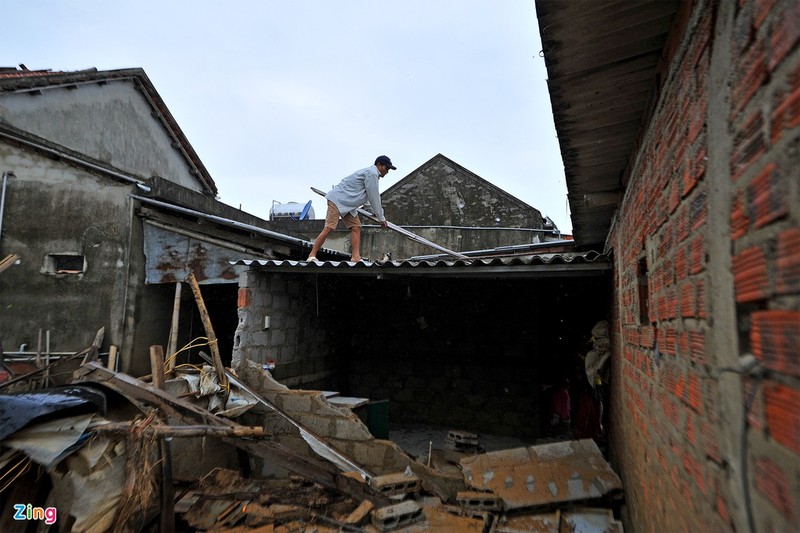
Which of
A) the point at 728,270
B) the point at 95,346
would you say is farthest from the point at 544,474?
the point at 95,346

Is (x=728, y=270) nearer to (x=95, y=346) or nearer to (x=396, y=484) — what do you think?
(x=396, y=484)

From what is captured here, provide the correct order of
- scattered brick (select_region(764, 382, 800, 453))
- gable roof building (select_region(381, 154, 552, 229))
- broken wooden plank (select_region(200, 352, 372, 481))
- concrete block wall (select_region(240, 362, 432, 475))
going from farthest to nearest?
1. gable roof building (select_region(381, 154, 552, 229))
2. concrete block wall (select_region(240, 362, 432, 475))
3. broken wooden plank (select_region(200, 352, 372, 481))
4. scattered brick (select_region(764, 382, 800, 453))

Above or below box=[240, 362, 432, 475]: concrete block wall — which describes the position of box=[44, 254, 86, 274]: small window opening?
above

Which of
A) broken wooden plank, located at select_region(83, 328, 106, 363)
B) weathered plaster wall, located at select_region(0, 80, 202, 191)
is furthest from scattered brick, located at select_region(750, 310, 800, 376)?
weathered plaster wall, located at select_region(0, 80, 202, 191)

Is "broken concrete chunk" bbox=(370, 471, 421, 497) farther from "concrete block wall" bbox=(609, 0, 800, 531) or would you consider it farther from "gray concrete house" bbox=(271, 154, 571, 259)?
"gray concrete house" bbox=(271, 154, 571, 259)

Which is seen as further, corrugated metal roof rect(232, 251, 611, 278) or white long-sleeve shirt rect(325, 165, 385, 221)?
white long-sleeve shirt rect(325, 165, 385, 221)

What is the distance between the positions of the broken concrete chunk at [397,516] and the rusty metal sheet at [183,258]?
3860mm

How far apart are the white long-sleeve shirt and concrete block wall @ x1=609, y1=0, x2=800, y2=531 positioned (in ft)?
15.7

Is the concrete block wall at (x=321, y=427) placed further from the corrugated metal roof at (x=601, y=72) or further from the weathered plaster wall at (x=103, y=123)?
the weathered plaster wall at (x=103, y=123)

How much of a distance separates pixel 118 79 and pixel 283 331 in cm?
867

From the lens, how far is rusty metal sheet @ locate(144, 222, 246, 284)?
21.8 feet

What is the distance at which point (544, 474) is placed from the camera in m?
4.52

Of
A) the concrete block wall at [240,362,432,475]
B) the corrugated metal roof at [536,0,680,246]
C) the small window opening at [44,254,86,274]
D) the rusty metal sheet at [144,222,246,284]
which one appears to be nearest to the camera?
the corrugated metal roof at [536,0,680,246]

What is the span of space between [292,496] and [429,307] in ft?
14.4
